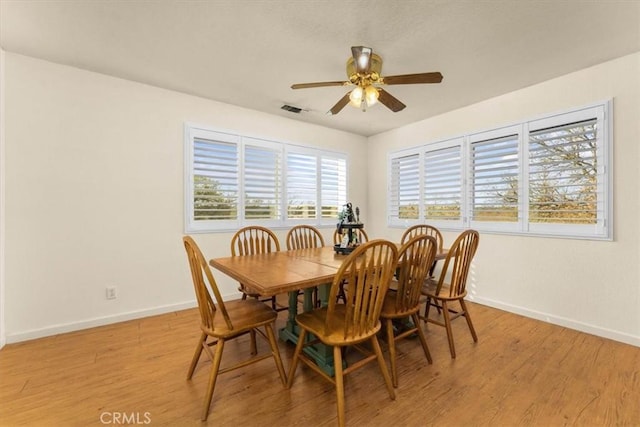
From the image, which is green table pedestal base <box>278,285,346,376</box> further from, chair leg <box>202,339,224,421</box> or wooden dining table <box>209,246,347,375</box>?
chair leg <box>202,339,224,421</box>

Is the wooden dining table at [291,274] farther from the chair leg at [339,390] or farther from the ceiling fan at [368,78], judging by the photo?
the ceiling fan at [368,78]

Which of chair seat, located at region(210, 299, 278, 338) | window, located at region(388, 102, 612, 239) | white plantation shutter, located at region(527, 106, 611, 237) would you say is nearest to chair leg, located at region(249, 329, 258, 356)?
chair seat, located at region(210, 299, 278, 338)

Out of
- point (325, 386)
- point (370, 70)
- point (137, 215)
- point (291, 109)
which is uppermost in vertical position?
point (291, 109)

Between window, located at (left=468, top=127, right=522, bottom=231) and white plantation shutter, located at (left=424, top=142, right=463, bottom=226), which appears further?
white plantation shutter, located at (left=424, top=142, right=463, bottom=226)

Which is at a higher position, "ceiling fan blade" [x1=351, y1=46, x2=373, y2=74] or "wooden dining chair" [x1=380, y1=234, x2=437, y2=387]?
"ceiling fan blade" [x1=351, y1=46, x2=373, y2=74]

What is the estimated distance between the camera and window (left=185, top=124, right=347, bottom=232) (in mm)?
3205

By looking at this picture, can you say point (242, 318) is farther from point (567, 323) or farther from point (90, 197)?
point (567, 323)

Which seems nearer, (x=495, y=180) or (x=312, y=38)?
(x=312, y=38)

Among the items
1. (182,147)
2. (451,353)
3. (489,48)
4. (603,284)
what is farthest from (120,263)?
(603,284)

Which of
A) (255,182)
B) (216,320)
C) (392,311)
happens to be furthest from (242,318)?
(255,182)

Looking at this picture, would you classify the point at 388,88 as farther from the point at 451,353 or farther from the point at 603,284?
the point at 603,284

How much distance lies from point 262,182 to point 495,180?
2874 mm

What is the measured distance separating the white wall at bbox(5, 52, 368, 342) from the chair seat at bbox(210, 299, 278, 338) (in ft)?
4.94

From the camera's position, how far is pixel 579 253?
2.60m
